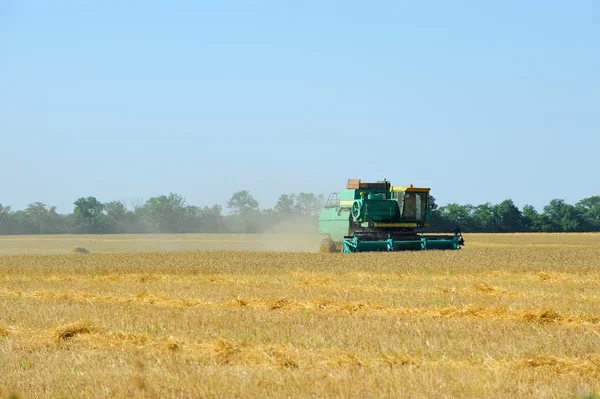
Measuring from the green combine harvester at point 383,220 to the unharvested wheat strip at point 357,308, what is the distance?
13.3m

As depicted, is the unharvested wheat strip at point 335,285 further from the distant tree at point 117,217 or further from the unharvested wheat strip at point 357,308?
the distant tree at point 117,217

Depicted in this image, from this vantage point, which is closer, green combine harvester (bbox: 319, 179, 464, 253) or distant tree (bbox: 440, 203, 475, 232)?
green combine harvester (bbox: 319, 179, 464, 253)

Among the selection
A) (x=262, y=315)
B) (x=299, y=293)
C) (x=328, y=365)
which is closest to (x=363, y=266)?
(x=299, y=293)

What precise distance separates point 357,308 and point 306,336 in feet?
10.5

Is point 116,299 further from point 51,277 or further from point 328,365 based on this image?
point 328,365

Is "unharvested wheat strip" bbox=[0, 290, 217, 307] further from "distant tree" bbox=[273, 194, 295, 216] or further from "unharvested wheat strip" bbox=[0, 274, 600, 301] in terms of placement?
"distant tree" bbox=[273, 194, 295, 216]

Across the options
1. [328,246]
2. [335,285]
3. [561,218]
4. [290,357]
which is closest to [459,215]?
[561,218]

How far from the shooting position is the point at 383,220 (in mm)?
27531

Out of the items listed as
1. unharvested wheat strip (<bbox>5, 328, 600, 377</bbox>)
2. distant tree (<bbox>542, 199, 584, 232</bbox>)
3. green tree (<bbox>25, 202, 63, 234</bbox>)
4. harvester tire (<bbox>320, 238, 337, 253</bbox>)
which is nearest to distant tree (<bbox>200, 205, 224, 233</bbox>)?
green tree (<bbox>25, 202, 63, 234</bbox>)

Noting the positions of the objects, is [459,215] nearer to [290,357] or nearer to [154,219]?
[154,219]

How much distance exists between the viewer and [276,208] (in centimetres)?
8588

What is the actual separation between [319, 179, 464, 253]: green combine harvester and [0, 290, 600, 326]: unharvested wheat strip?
13.3 metres

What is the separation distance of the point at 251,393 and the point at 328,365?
4.22ft

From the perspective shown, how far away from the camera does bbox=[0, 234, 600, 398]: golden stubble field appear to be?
7215mm
